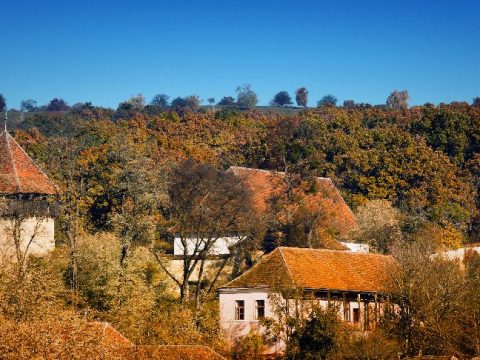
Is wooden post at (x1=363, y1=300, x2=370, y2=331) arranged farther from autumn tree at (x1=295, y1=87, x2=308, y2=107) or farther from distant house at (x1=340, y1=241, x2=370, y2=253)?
autumn tree at (x1=295, y1=87, x2=308, y2=107)

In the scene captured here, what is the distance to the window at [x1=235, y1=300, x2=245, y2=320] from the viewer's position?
45.2 meters

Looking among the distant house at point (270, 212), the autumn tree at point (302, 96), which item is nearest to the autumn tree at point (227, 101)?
the autumn tree at point (302, 96)

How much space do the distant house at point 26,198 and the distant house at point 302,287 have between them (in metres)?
12.0

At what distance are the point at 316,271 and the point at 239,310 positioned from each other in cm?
432

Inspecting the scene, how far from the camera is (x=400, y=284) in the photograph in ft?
138

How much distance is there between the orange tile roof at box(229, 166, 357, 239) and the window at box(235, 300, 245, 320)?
1412cm

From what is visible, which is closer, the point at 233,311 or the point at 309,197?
the point at 233,311

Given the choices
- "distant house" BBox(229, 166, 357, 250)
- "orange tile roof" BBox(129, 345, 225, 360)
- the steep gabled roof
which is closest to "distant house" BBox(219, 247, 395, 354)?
"orange tile roof" BBox(129, 345, 225, 360)

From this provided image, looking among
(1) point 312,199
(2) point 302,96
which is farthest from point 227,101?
(1) point 312,199

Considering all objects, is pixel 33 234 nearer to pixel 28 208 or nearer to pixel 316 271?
pixel 28 208

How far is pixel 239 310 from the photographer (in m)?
45.5

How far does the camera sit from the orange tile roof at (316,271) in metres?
45.1

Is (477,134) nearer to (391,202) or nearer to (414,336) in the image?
(391,202)

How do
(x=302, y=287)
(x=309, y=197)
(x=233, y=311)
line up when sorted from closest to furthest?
1. (x=302, y=287)
2. (x=233, y=311)
3. (x=309, y=197)
